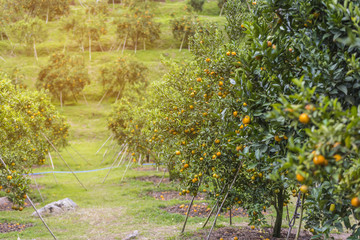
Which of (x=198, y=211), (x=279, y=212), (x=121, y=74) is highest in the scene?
(x=279, y=212)

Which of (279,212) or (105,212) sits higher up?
(279,212)

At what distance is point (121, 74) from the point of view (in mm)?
39812

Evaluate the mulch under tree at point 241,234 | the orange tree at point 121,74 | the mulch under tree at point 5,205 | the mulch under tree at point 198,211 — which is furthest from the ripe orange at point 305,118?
the orange tree at point 121,74

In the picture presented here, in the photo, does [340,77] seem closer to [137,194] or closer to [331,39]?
[331,39]

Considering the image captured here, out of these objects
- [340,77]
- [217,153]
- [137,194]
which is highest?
[340,77]

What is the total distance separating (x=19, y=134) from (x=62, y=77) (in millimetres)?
26991

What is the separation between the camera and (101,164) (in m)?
25.9

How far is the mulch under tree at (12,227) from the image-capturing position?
10261 millimetres

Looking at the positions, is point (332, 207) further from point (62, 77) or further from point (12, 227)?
point (62, 77)

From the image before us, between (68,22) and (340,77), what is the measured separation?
52121 mm

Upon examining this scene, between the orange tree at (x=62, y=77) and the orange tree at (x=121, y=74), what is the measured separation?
2.80 meters

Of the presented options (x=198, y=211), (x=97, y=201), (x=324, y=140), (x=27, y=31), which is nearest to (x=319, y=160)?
(x=324, y=140)

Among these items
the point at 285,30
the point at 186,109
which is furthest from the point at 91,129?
the point at 285,30

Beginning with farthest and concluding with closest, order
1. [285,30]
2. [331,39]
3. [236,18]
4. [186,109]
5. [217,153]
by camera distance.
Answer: [186,109] → [236,18] → [217,153] → [285,30] → [331,39]
